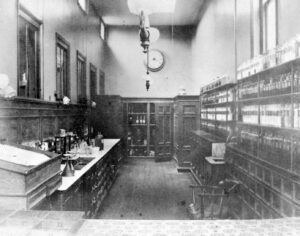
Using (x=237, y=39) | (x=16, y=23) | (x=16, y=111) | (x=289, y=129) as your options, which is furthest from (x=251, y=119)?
(x=16, y=23)

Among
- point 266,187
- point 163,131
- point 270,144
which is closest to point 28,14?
point 270,144

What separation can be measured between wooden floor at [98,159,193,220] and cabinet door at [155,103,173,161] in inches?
42.4

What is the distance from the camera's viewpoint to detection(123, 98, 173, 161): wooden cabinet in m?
10.3

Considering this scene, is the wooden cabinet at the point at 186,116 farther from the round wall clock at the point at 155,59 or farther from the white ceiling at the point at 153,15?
the white ceiling at the point at 153,15

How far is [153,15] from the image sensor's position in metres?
10.5

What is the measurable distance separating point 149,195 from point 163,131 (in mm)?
4399

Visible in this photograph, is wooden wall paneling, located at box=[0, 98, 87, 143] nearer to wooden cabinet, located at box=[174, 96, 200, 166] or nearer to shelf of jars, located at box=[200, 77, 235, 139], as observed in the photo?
shelf of jars, located at box=[200, 77, 235, 139]

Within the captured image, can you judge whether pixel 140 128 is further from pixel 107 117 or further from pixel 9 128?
pixel 9 128

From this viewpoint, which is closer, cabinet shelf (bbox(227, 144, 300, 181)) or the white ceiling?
cabinet shelf (bbox(227, 144, 300, 181))

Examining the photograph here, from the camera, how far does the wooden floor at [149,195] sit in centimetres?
497

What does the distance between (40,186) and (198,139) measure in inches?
229

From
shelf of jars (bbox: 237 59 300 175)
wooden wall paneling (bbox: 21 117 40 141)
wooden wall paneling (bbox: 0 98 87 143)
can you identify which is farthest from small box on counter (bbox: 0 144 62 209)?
shelf of jars (bbox: 237 59 300 175)

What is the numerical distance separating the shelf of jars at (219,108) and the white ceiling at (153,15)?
3.11m

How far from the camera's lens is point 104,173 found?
584 centimetres
